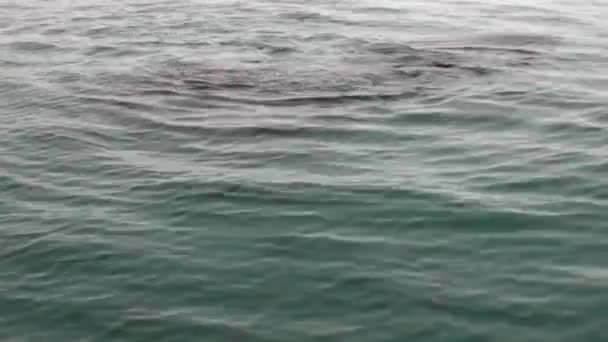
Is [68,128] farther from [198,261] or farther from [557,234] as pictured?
[557,234]

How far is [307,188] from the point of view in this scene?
10.1 m

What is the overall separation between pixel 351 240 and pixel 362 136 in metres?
3.19

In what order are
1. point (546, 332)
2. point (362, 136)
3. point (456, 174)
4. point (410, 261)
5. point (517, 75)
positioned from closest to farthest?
1. point (546, 332)
2. point (410, 261)
3. point (456, 174)
4. point (362, 136)
5. point (517, 75)

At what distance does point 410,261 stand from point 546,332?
1550mm

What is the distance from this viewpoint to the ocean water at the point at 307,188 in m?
7.59

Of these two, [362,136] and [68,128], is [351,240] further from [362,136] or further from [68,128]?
[68,128]

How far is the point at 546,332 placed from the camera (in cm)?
714

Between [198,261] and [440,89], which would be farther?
[440,89]

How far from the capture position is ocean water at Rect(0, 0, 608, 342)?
7.59 m

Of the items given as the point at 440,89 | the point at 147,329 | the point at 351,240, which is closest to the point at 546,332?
the point at 351,240

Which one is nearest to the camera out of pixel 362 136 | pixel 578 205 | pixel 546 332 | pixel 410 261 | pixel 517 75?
pixel 546 332

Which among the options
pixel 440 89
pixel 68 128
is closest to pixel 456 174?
pixel 440 89

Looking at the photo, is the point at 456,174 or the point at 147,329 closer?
the point at 147,329

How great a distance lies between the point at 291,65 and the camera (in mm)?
15367
